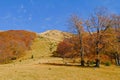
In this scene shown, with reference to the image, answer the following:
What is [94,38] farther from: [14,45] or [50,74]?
[14,45]

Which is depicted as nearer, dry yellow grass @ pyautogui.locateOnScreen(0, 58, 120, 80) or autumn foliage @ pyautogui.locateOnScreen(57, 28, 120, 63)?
dry yellow grass @ pyautogui.locateOnScreen(0, 58, 120, 80)

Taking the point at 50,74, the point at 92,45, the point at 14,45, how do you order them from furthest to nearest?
the point at 14,45 → the point at 92,45 → the point at 50,74

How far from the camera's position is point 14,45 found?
9838 cm

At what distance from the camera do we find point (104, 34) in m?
49.4

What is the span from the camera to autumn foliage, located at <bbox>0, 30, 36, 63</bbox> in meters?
89.2

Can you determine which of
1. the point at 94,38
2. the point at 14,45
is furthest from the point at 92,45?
the point at 14,45

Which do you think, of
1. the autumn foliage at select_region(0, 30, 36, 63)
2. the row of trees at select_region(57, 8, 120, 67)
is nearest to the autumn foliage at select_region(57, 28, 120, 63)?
the row of trees at select_region(57, 8, 120, 67)

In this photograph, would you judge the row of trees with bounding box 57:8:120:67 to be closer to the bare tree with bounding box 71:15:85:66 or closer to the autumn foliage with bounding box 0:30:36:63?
the bare tree with bounding box 71:15:85:66

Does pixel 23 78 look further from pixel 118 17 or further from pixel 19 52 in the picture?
pixel 19 52

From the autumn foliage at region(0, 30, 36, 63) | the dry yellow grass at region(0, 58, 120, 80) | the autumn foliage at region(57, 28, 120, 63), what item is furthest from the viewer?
the autumn foliage at region(0, 30, 36, 63)

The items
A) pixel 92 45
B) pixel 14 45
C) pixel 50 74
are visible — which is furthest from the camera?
pixel 14 45

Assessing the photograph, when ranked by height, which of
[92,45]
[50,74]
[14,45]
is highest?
[14,45]

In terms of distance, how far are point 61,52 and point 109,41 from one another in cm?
3456

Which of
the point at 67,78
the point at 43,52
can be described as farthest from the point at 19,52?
the point at 67,78
